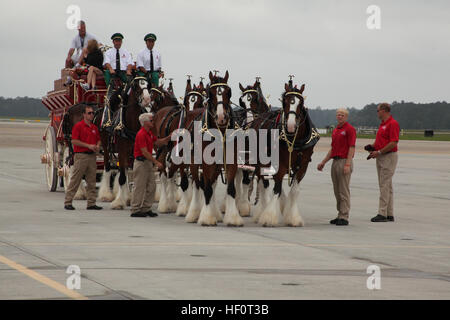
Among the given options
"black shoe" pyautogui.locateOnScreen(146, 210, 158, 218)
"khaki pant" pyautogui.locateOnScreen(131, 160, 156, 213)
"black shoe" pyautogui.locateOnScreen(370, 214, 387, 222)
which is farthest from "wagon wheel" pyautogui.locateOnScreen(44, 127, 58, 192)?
"black shoe" pyautogui.locateOnScreen(370, 214, 387, 222)

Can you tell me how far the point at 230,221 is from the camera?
15109 mm

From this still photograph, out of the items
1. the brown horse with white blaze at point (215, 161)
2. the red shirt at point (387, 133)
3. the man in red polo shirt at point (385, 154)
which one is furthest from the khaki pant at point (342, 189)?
the brown horse with white blaze at point (215, 161)

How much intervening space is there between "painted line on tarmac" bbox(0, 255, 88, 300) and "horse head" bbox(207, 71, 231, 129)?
16.3 feet

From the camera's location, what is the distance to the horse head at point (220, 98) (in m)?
14.8

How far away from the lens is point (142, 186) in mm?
16797

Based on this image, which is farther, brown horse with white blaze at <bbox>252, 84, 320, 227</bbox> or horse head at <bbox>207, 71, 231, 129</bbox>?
brown horse with white blaze at <bbox>252, 84, 320, 227</bbox>

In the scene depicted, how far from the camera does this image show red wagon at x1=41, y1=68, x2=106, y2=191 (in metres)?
21.0

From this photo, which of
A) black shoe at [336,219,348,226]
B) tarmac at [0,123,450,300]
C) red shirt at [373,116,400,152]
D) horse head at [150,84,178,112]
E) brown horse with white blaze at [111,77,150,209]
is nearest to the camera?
tarmac at [0,123,450,300]

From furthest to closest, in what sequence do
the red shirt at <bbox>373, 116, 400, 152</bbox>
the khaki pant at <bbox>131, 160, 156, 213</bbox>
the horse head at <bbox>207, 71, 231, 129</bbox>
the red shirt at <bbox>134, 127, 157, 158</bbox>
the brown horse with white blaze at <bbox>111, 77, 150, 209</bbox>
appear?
the brown horse with white blaze at <bbox>111, 77, 150, 209</bbox>
the khaki pant at <bbox>131, 160, 156, 213</bbox>
the red shirt at <bbox>134, 127, 157, 158</bbox>
the red shirt at <bbox>373, 116, 400, 152</bbox>
the horse head at <bbox>207, 71, 231, 129</bbox>

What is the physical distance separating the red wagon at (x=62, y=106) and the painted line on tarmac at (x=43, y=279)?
9.58m

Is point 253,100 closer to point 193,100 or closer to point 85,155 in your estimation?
point 193,100

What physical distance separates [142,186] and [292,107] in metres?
3.53

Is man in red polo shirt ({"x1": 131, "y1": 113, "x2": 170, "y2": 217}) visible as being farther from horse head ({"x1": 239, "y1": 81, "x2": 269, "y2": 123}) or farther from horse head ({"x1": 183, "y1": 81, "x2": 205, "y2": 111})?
horse head ({"x1": 239, "y1": 81, "x2": 269, "y2": 123})
